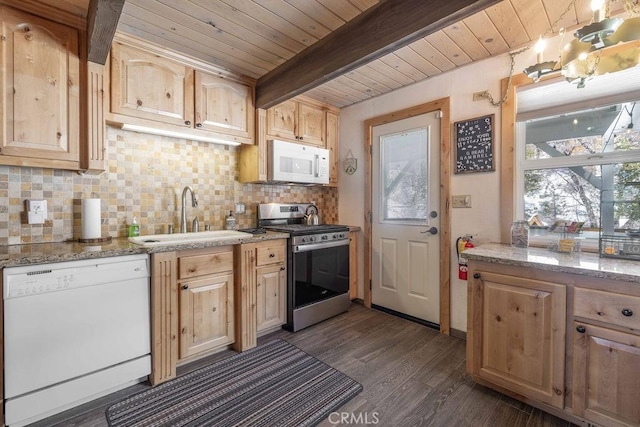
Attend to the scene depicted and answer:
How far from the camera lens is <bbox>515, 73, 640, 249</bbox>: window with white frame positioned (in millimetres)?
1782

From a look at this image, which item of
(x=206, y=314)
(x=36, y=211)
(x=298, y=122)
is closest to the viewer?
(x=36, y=211)

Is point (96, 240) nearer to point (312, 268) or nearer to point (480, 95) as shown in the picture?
point (312, 268)

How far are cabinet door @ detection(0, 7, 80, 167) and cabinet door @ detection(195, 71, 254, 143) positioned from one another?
2.58ft

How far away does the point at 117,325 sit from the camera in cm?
170

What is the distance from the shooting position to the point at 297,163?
2.96m

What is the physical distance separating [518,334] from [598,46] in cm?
146

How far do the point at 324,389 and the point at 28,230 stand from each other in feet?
7.28

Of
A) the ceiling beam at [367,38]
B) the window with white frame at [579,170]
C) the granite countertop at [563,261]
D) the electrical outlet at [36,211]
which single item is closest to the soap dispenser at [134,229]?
the electrical outlet at [36,211]

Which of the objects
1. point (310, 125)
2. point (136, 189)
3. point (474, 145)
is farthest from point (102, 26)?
point (474, 145)

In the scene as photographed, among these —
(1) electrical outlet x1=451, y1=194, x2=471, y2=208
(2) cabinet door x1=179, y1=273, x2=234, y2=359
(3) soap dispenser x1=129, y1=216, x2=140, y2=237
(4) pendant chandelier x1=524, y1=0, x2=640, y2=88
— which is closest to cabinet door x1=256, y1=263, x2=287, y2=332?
(2) cabinet door x1=179, y1=273, x2=234, y2=359

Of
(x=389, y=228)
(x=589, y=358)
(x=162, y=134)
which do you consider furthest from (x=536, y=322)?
(x=162, y=134)

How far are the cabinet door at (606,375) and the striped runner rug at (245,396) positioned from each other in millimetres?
1172

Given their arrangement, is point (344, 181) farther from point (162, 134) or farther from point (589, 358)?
point (589, 358)

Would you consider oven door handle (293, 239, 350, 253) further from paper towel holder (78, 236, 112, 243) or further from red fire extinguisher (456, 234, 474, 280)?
paper towel holder (78, 236, 112, 243)
